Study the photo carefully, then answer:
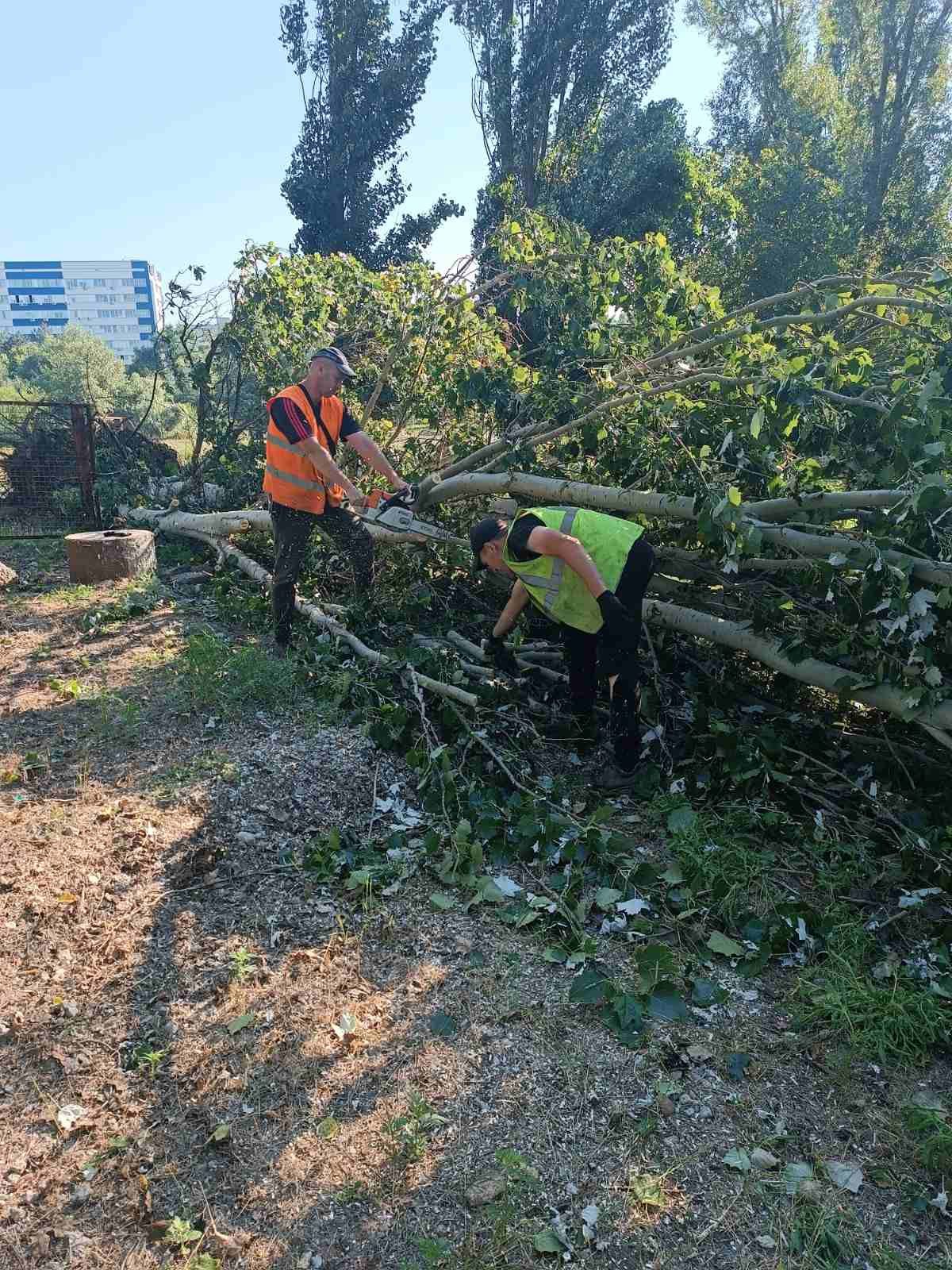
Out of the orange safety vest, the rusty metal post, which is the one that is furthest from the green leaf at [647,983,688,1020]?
the rusty metal post

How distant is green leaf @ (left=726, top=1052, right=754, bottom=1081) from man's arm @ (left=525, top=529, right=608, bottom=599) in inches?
64.7

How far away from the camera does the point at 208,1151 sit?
1865mm

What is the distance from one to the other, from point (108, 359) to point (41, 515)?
22663 millimetres

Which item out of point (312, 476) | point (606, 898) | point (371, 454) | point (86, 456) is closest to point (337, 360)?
point (371, 454)

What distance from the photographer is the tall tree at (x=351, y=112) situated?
17906 mm

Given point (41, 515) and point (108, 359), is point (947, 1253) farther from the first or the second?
point (108, 359)

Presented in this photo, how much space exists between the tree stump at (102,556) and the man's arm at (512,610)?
3.52m

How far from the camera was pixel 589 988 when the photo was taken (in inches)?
89.8

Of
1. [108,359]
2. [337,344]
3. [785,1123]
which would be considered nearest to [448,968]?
[785,1123]

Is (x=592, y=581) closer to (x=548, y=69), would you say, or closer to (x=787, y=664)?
(x=787, y=664)

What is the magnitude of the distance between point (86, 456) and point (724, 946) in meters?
7.21

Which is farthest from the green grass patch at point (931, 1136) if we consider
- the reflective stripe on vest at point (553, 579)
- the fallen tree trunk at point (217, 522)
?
the fallen tree trunk at point (217, 522)

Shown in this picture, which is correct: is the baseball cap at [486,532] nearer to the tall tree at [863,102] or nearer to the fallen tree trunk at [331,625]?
the fallen tree trunk at [331,625]

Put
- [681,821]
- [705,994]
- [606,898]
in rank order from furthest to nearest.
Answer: [681,821] → [606,898] → [705,994]
